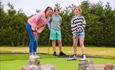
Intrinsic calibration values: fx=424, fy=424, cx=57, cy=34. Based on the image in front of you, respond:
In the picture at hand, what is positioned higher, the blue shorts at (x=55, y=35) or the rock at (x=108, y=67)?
the blue shorts at (x=55, y=35)

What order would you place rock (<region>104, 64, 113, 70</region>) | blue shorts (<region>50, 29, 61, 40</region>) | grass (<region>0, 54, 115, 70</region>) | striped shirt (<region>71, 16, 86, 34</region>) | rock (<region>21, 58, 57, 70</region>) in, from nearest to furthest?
rock (<region>21, 58, 57, 70</region>) < rock (<region>104, 64, 113, 70</region>) < grass (<region>0, 54, 115, 70</region>) < striped shirt (<region>71, 16, 86, 34</region>) < blue shorts (<region>50, 29, 61, 40</region>)

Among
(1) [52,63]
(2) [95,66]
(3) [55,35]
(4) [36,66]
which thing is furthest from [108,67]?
(3) [55,35]

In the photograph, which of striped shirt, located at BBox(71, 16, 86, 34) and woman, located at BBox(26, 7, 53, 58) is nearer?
woman, located at BBox(26, 7, 53, 58)

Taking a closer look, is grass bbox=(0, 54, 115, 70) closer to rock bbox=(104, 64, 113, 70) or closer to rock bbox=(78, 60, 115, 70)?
rock bbox=(78, 60, 115, 70)

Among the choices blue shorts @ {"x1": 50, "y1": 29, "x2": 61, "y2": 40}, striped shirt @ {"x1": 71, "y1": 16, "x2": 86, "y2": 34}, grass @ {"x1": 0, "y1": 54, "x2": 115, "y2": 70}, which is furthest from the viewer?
blue shorts @ {"x1": 50, "y1": 29, "x2": 61, "y2": 40}

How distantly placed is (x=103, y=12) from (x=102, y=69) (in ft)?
41.8

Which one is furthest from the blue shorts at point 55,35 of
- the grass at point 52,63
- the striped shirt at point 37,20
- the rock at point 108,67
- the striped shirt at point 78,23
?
the rock at point 108,67

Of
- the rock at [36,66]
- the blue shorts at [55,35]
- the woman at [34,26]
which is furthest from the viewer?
the blue shorts at [55,35]

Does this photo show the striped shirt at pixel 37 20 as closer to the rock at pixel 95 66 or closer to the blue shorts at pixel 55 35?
the rock at pixel 95 66

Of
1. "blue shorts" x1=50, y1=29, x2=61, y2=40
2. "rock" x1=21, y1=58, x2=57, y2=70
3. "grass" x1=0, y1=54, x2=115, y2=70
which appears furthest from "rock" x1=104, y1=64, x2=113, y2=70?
"blue shorts" x1=50, y1=29, x2=61, y2=40

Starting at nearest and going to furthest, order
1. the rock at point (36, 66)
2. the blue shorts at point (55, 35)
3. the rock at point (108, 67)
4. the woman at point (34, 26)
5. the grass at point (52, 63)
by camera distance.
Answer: the rock at point (36, 66), the rock at point (108, 67), the grass at point (52, 63), the woman at point (34, 26), the blue shorts at point (55, 35)

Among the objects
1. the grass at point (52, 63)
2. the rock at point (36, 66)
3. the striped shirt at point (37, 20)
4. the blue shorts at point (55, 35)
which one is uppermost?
the striped shirt at point (37, 20)

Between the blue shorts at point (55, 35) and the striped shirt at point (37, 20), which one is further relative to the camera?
the blue shorts at point (55, 35)

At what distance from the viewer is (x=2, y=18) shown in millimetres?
17672
